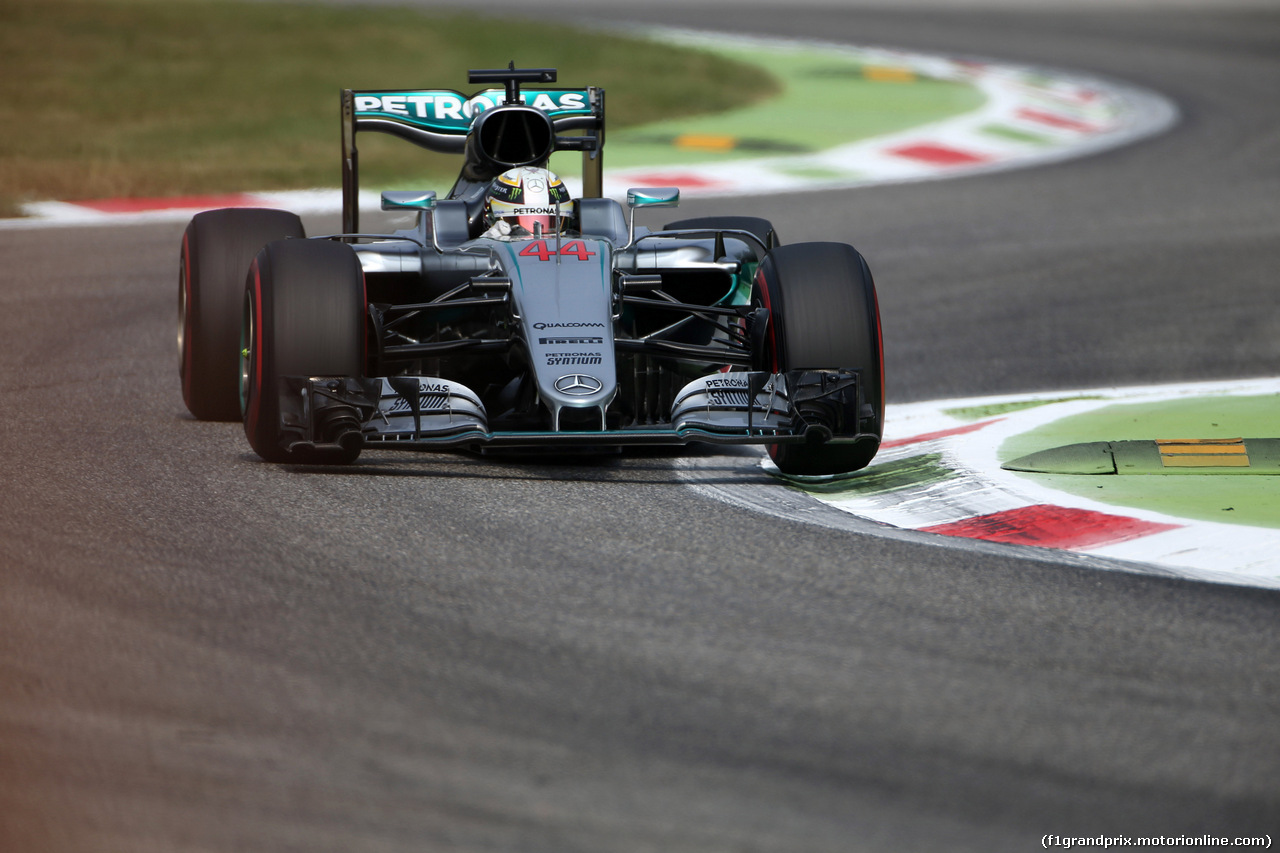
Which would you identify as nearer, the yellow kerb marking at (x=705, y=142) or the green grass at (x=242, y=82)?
the green grass at (x=242, y=82)

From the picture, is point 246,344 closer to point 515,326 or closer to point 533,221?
point 515,326

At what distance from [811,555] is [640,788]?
1719 millimetres

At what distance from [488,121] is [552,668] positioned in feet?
12.4

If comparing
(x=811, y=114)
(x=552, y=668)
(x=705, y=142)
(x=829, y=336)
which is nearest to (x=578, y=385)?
(x=829, y=336)

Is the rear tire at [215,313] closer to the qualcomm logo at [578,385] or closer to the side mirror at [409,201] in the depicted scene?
the side mirror at [409,201]

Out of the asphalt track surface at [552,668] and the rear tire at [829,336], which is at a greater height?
the rear tire at [829,336]

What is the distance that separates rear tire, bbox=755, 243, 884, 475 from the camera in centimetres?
620

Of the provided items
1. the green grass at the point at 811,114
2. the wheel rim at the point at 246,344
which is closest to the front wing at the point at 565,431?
the wheel rim at the point at 246,344

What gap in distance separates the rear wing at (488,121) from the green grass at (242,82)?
435cm

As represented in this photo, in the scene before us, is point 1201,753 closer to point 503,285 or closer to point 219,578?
point 219,578

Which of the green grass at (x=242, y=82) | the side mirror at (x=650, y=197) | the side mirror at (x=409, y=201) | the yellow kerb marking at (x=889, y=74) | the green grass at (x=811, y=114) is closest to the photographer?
the side mirror at (x=409, y=201)

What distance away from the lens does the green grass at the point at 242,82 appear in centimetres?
1434

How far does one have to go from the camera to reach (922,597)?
4711mm

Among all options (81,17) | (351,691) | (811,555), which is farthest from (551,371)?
(81,17)
